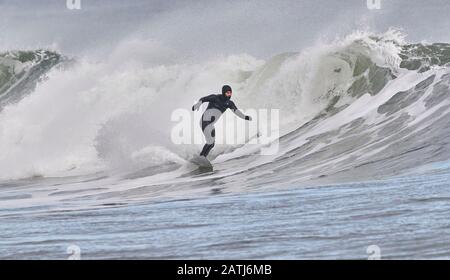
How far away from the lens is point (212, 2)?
10.6m

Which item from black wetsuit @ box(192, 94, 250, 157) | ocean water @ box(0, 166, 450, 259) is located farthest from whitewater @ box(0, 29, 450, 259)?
black wetsuit @ box(192, 94, 250, 157)

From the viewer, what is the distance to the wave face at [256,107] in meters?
8.23

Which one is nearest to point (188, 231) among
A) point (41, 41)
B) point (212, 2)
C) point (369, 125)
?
point (369, 125)

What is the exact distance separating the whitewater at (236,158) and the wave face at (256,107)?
23 mm

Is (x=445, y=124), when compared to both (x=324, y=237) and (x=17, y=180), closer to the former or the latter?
(x=324, y=237)

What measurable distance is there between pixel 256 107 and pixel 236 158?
6.67 feet

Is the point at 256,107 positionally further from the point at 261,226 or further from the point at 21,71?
the point at 261,226

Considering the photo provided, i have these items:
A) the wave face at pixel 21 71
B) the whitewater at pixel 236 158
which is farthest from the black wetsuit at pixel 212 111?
the wave face at pixel 21 71

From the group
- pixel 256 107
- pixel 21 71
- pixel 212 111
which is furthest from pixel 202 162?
pixel 21 71

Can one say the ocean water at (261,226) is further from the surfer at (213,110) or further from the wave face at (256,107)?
the surfer at (213,110)

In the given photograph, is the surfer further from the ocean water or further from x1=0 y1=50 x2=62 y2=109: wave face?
x1=0 y1=50 x2=62 y2=109: wave face

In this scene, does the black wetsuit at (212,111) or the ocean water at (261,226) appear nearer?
the ocean water at (261,226)

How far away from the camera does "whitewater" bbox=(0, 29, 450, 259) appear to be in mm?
5516

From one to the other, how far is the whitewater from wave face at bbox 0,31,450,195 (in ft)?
0.08
